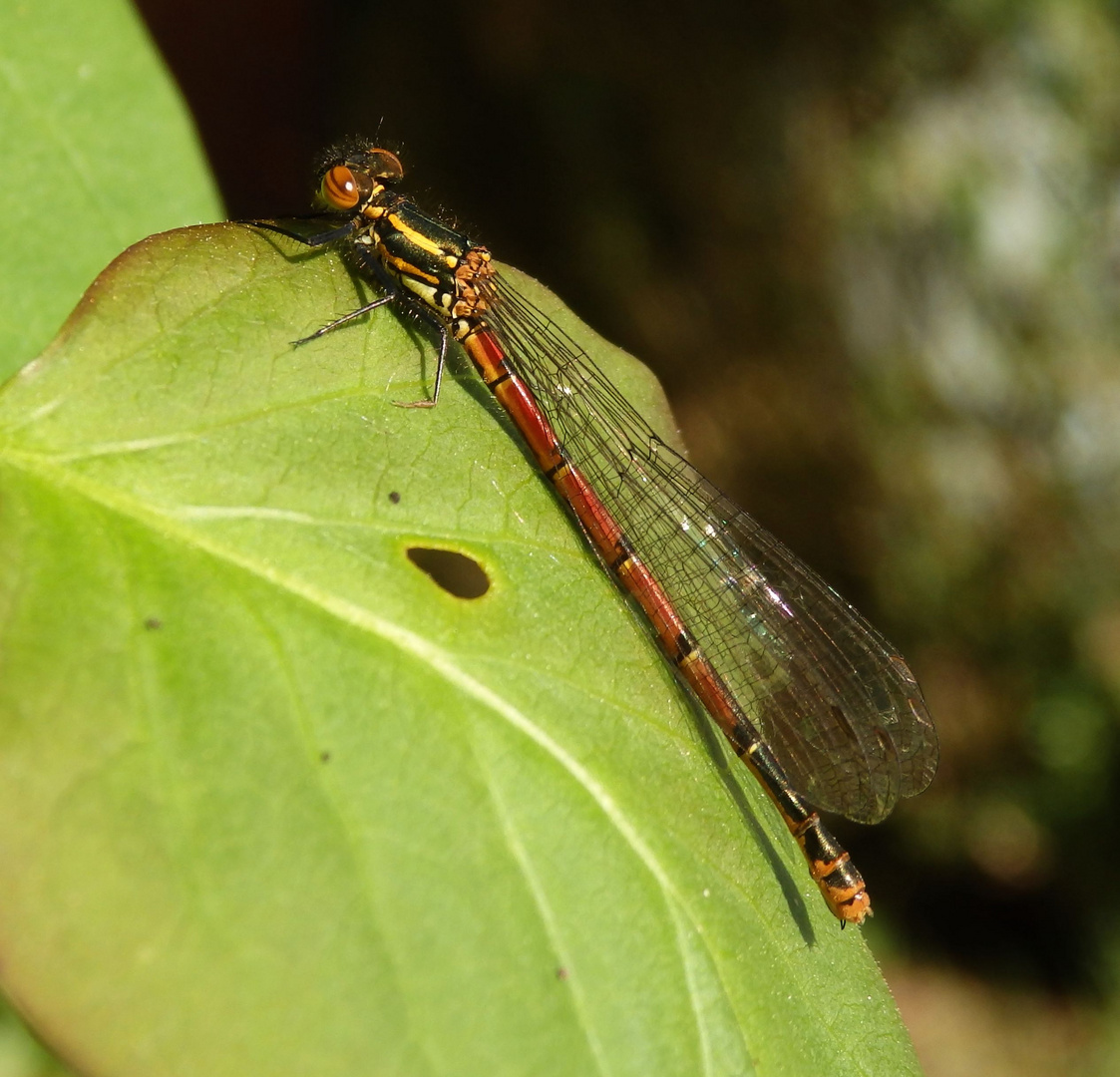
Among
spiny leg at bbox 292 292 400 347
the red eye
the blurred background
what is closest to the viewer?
spiny leg at bbox 292 292 400 347

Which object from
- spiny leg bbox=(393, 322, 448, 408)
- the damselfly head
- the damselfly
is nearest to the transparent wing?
the damselfly

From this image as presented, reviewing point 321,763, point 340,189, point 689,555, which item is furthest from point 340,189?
point 321,763

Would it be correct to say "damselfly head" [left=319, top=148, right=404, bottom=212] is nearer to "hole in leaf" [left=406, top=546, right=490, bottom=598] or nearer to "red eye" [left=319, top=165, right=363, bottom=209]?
"red eye" [left=319, top=165, right=363, bottom=209]

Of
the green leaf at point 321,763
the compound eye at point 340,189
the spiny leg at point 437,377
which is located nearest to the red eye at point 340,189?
the compound eye at point 340,189

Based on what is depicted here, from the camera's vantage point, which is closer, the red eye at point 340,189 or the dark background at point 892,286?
the red eye at point 340,189

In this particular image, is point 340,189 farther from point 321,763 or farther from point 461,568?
point 321,763

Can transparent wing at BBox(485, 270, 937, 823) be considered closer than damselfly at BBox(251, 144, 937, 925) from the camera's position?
No

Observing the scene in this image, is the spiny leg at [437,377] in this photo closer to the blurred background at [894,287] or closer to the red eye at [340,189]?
the red eye at [340,189]
